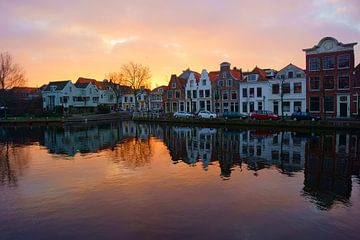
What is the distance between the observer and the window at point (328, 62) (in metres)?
49.9

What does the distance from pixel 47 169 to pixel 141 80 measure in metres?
69.1

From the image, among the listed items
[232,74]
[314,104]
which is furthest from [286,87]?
[232,74]

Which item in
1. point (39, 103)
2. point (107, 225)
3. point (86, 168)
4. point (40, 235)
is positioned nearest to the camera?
point (40, 235)

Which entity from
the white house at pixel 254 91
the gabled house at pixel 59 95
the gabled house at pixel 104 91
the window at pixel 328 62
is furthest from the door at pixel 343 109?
the gabled house at pixel 59 95

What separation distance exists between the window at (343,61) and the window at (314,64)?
3.27m

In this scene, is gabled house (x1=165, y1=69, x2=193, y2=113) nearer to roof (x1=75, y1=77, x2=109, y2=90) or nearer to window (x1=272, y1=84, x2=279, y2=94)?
window (x1=272, y1=84, x2=279, y2=94)

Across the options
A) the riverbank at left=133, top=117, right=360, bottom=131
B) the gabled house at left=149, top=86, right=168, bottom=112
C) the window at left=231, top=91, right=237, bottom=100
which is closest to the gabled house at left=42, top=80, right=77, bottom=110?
the gabled house at left=149, top=86, right=168, bottom=112

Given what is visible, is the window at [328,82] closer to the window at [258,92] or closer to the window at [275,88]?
the window at [275,88]

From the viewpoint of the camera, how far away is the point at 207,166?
18.8 meters

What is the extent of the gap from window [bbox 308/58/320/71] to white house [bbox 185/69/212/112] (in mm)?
22725

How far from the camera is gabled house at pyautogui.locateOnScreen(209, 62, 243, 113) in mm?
63750

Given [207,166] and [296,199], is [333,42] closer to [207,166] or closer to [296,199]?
[207,166]

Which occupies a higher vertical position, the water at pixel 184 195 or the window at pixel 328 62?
the window at pixel 328 62

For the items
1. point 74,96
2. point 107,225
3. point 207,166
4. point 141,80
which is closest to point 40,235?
point 107,225
